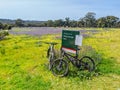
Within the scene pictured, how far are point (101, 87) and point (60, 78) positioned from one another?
1.79m

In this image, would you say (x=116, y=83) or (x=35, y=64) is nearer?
(x=116, y=83)

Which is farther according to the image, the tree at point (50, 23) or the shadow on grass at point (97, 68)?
the tree at point (50, 23)

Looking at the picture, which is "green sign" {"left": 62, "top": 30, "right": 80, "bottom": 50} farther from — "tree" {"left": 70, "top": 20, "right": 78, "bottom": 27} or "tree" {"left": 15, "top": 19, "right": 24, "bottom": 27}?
"tree" {"left": 70, "top": 20, "right": 78, "bottom": 27}

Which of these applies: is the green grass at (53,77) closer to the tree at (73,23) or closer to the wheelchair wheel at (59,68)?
the wheelchair wheel at (59,68)

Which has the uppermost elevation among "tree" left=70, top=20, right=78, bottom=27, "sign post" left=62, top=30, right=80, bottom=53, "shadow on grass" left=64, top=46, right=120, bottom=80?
"sign post" left=62, top=30, right=80, bottom=53

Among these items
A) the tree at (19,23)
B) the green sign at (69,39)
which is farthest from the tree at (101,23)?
the green sign at (69,39)

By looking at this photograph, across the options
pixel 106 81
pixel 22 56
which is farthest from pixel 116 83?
pixel 22 56

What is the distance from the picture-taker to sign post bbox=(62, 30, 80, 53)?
11516 millimetres

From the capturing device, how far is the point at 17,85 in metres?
9.86

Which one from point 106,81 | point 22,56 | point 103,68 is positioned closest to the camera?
point 106,81

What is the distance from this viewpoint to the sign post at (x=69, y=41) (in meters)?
11.5

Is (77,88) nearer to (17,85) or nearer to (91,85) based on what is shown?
(91,85)

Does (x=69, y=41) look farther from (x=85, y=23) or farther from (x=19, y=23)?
(x=85, y=23)

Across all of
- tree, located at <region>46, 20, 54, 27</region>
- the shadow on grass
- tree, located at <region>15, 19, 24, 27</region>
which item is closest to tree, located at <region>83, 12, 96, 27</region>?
tree, located at <region>46, 20, 54, 27</region>
